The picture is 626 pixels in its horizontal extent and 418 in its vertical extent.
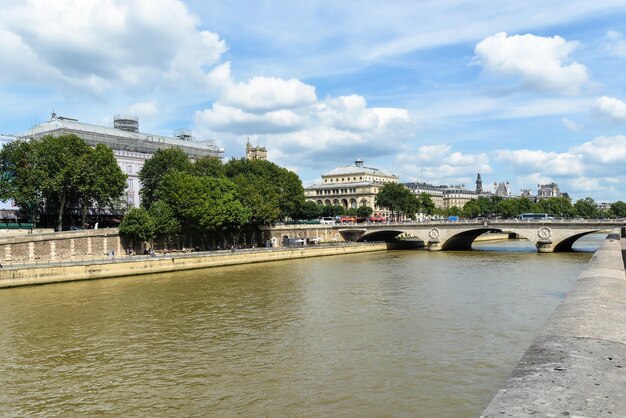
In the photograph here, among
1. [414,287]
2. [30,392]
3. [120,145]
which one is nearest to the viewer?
[30,392]

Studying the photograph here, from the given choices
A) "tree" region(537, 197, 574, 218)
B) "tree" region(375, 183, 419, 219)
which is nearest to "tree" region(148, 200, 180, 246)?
"tree" region(375, 183, 419, 219)

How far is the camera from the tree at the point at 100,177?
6456 cm

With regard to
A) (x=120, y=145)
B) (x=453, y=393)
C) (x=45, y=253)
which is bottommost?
(x=453, y=393)

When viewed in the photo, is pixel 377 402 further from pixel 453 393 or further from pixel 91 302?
pixel 91 302

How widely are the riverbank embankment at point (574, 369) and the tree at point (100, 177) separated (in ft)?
200

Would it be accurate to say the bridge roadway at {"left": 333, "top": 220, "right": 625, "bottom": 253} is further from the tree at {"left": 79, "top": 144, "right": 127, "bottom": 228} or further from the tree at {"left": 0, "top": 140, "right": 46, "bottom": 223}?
the tree at {"left": 0, "top": 140, "right": 46, "bottom": 223}

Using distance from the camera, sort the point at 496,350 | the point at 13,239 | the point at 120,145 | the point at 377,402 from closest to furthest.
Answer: the point at 377,402 → the point at 496,350 → the point at 13,239 → the point at 120,145

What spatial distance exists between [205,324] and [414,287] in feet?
55.6

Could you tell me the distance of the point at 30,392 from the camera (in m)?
16.6

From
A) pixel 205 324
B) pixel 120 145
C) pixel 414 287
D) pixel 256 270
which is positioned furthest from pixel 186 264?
pixel 120 145

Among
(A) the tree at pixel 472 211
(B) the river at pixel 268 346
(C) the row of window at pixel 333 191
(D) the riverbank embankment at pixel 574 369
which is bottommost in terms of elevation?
(B) the river at pixel 268 346

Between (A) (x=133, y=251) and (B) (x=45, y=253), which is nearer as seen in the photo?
(B) (x=45, y=253)

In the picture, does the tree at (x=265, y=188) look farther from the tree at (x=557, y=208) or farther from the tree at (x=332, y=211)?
the tree at (x=557, y=208)

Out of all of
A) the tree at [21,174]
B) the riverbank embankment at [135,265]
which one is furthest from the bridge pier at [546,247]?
the tree at [21,174]
